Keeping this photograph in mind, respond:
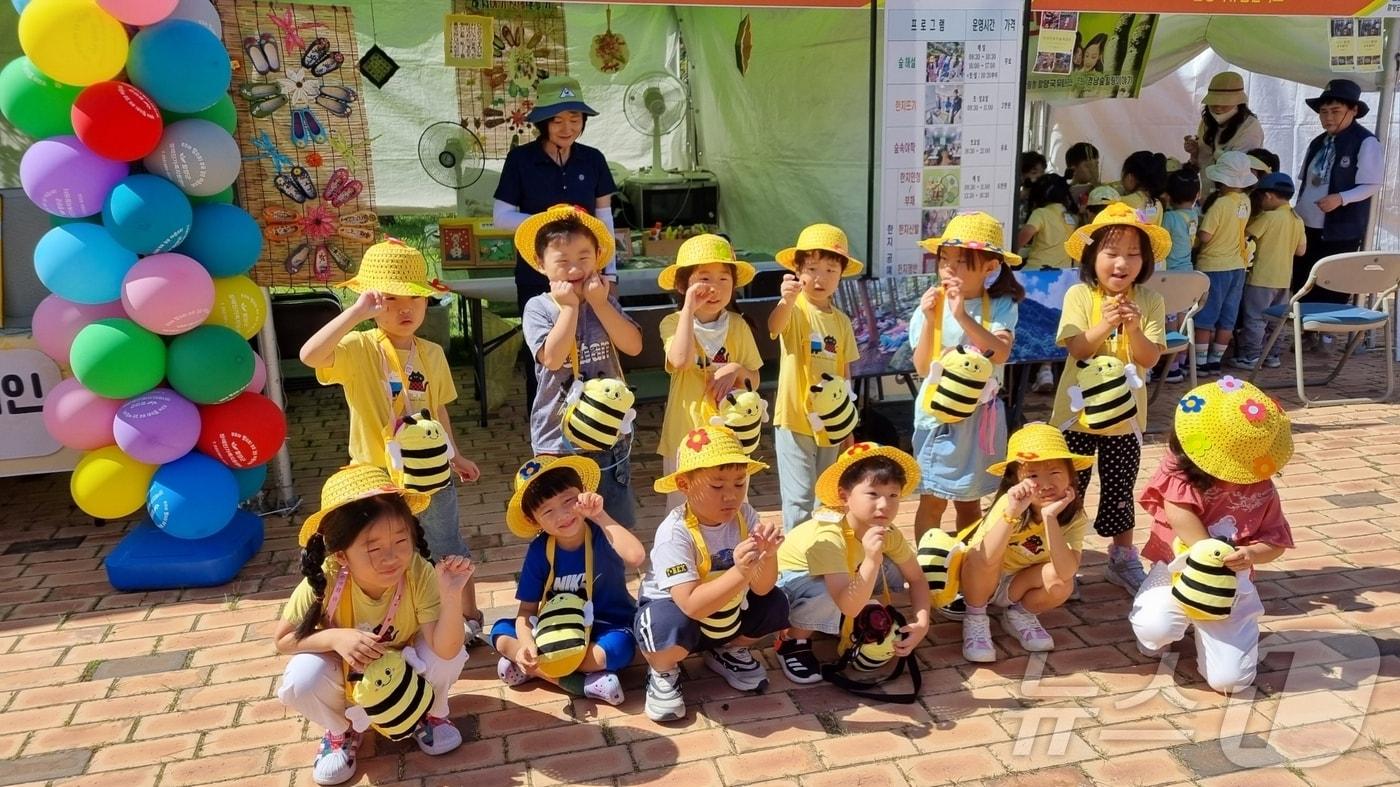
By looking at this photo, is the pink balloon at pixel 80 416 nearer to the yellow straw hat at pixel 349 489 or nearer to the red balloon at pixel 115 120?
the red balloon at pixel 115 120

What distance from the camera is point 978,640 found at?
3402 millimetres

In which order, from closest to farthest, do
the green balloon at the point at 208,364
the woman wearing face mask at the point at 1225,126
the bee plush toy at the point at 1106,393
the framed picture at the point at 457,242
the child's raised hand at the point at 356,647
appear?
the child's raised hand at the point at 356,647 < the bee plush toy at the point at 1106,393 < the green balloon at the point at 208,364 < the framed picture at the point at 457,242 < the woman wearing face mask at the point at 1225,126

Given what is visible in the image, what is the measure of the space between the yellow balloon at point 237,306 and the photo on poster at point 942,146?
333 centimetres

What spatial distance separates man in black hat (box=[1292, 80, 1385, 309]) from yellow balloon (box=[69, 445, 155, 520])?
25.5ft

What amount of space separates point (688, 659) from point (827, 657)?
47cm

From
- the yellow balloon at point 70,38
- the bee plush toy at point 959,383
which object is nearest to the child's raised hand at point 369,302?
the yellow balloon at point 70,38

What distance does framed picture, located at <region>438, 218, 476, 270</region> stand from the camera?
21.6ft

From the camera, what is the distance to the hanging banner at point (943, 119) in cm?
512

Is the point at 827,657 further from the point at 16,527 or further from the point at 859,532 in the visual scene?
the point at 16,527

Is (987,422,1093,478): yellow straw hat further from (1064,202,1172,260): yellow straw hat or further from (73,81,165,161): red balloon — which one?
(73,81,165,161): red balloon

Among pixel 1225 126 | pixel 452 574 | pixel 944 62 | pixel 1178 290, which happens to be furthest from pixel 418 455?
pixel 1225 126

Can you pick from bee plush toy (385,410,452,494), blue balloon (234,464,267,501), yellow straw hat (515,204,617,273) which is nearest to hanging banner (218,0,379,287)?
blue balloon (234,464,267,501)

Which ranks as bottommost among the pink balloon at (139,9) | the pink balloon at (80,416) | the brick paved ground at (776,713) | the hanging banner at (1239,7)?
the brick paved ground at (776,713)

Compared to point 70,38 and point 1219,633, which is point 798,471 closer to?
point 1219,633
